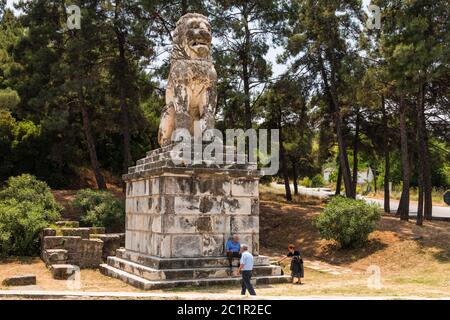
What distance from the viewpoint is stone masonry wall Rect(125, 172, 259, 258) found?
403 inches

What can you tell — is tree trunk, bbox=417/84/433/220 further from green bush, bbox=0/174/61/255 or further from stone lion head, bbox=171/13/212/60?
green bush, bbox=0/174/61/255

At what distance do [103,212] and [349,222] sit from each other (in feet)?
27.4

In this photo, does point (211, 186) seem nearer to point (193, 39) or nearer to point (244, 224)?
point (244, 224)

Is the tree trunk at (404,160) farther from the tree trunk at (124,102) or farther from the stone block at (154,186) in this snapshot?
the tree trunk at (124,102)

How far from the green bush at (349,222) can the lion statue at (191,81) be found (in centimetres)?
705

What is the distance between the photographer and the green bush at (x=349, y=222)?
16328mm

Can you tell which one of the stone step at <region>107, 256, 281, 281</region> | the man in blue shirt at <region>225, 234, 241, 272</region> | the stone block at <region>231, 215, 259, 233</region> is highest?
the stone block at <region>231, 215, 259, 233</region>

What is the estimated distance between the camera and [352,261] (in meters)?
15.8

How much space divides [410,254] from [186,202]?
8263mm

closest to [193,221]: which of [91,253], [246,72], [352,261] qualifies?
[91,253]

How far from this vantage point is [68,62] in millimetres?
22234

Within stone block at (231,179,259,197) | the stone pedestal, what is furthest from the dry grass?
stone block at (231,179,259,197)

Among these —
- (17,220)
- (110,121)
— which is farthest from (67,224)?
(110,121)

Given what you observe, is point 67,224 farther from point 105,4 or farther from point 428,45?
point 428,45
